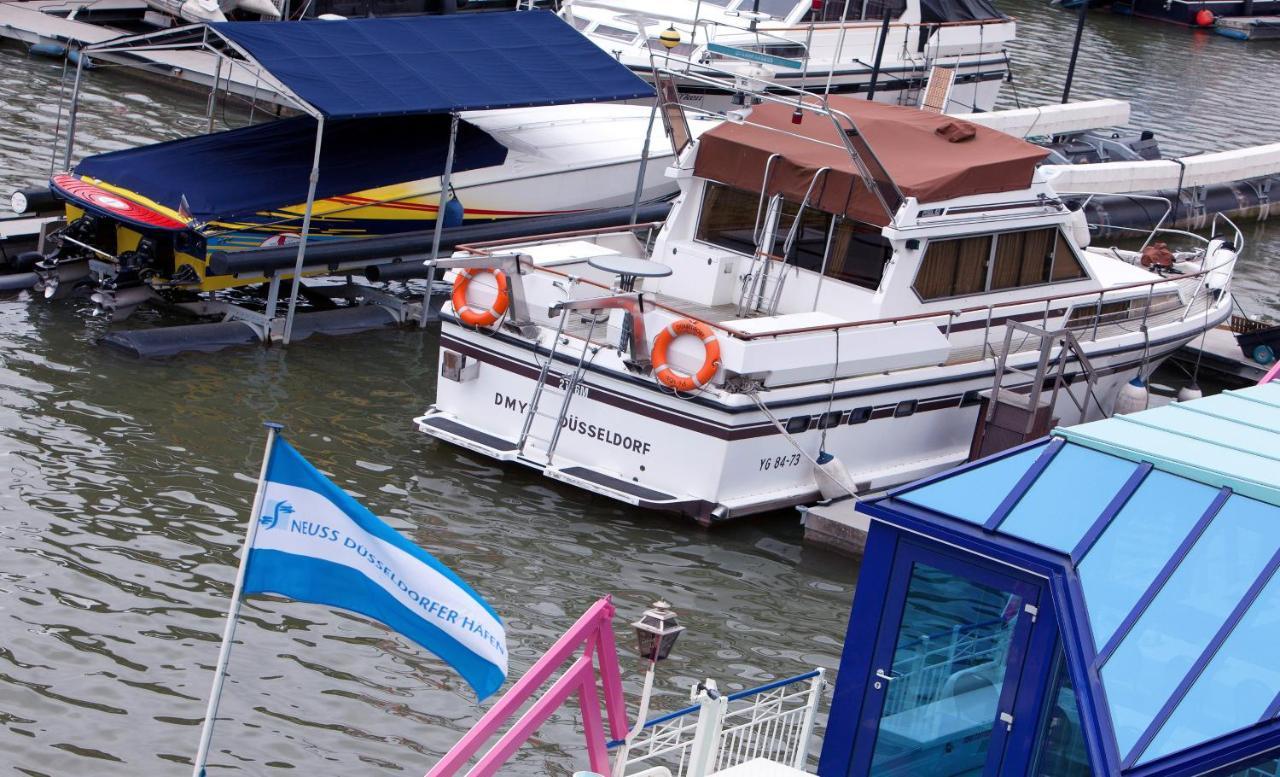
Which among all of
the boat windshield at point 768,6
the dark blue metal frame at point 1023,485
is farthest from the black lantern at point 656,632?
the boat windshield at point 768,6

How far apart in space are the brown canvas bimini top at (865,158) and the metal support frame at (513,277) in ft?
7.67

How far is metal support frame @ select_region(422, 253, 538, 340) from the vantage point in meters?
13.3

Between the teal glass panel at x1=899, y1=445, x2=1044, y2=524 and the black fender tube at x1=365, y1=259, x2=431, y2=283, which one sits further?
the black fender tube at x1=365, y1=259, x2=431, y2=283

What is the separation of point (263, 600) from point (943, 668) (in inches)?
208

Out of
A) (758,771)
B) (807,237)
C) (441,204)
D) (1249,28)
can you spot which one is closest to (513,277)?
(807,237)

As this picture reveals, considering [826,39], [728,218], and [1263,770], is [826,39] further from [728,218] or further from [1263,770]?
[1263,770]

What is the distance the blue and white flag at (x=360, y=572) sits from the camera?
6.46 m

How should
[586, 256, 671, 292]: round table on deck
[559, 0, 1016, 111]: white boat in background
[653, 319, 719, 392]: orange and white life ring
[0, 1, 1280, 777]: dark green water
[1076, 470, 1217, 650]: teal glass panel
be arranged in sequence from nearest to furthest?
1. [1076, 470, 1217, 650]: teal glass panel
2. [0, 1, 1280, 777]: dark green water
3. [653, 319, 719, 392]: orange and white life ring
4. [586, 256, 671, 292]: round table on deck
5. [559, 0, 1016, 111]: white boat in background

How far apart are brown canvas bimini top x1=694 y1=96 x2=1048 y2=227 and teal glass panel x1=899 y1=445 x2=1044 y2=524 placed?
6.85m

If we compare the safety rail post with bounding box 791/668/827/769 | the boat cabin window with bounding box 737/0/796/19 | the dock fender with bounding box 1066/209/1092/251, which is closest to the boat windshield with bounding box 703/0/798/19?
the boat cabin window with bounding box 737/0/796/19

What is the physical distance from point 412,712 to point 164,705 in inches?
54.8

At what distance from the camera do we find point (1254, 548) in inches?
267

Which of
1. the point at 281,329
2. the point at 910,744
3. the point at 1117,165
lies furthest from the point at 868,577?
the point at 1117,165

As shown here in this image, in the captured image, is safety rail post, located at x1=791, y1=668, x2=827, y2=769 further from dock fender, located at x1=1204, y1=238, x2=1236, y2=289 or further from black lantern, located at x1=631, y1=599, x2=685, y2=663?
dock fender, located at x1=1204, y1=238, x2=1236, y2=289
